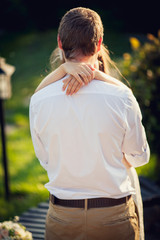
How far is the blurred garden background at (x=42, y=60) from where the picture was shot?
387 centimetres

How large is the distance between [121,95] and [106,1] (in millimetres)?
10561

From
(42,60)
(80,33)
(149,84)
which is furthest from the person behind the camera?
(42,60)

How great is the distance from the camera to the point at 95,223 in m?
1.55

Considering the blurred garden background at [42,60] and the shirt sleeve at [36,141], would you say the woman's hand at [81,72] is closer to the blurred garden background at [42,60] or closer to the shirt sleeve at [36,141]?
the shirt sleeve at [36,141]

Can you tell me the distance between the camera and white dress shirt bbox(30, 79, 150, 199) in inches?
57.4

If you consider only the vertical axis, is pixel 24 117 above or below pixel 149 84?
below

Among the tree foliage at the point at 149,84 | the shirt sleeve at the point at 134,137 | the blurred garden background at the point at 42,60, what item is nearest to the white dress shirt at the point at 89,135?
the shirt sleeve at the point at 134,137

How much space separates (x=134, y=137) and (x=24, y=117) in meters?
6.47

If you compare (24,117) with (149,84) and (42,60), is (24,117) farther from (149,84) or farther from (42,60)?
(149,84)

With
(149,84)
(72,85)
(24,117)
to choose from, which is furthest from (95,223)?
(24,117)

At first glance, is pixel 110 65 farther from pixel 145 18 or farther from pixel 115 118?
pixel 145 18

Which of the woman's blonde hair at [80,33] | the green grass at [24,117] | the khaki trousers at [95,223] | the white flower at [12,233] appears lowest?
the green grass at [24,117]

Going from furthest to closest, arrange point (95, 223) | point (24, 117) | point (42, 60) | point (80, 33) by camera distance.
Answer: point (42, 60) → point (24, 117) → point (95, 223) → point (80, 33)

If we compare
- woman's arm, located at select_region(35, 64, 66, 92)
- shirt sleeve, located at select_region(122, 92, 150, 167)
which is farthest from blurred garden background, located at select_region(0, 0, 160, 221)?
shirt sleeve, located at select_region(122, 92, 150, 167)
